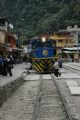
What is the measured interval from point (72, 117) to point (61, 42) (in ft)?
398

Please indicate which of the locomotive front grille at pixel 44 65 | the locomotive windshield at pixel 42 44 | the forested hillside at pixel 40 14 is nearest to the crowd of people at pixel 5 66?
the locomotive front grille at pixel 44 65

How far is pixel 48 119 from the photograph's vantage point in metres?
13.2

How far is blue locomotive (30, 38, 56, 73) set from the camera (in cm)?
4316

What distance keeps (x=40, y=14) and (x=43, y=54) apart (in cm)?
10875

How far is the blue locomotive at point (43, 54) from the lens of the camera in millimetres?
43156

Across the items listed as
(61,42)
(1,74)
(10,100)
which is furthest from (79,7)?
(10,100)

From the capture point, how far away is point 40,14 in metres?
151

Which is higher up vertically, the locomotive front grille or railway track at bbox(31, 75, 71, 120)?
railway track at bbox(31, 75, 71, 120)

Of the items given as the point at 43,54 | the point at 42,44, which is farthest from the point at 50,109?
the point at 42,44

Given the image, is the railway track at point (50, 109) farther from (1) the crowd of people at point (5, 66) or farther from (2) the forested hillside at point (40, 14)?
(2) the forested hillside at point (40, 14)

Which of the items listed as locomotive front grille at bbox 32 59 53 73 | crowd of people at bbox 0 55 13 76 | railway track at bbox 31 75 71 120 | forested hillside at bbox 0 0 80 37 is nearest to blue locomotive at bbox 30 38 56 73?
locomotive front grille at bbox 32 59 53 73

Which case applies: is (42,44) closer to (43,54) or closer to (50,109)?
(43,54)

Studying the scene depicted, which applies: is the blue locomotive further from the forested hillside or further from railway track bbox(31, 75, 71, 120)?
the forested hillside

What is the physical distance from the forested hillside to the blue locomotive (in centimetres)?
9290
